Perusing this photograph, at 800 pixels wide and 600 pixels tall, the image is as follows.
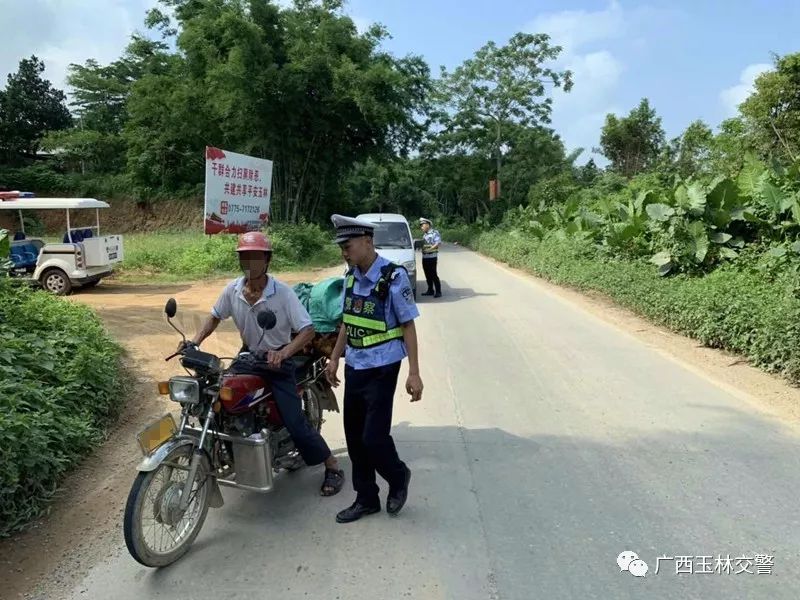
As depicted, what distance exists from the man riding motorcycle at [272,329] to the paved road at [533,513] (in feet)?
1.71

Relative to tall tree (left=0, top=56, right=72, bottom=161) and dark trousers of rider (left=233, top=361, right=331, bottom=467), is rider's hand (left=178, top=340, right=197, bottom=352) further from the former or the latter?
tall tree (left=0, top=56, right=72, bottom=161)

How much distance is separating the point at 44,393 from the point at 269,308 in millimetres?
1831

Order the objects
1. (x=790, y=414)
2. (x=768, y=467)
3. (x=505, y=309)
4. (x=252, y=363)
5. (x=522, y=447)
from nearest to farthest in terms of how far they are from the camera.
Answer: (x=252, y=363), (x=768, y=467), (x=522, y=447), (x=790, y=414), (x=505, y=309)

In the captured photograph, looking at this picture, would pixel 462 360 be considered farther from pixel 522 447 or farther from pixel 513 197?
pixel 513 197

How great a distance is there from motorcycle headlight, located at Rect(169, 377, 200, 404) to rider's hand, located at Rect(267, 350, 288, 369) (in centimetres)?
45

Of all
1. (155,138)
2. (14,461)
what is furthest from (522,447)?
(155,138)

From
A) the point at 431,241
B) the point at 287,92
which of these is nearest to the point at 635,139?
the point at 287,92

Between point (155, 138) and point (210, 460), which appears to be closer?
point (210, 460)

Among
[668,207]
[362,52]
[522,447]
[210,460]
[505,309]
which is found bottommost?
[505,309]

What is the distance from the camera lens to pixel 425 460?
4.53m

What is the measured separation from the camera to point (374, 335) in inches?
136

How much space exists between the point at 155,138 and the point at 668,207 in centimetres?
2614

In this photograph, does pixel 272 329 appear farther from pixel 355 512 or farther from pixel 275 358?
pixel 355 512

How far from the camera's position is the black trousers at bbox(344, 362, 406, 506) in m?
3.47
